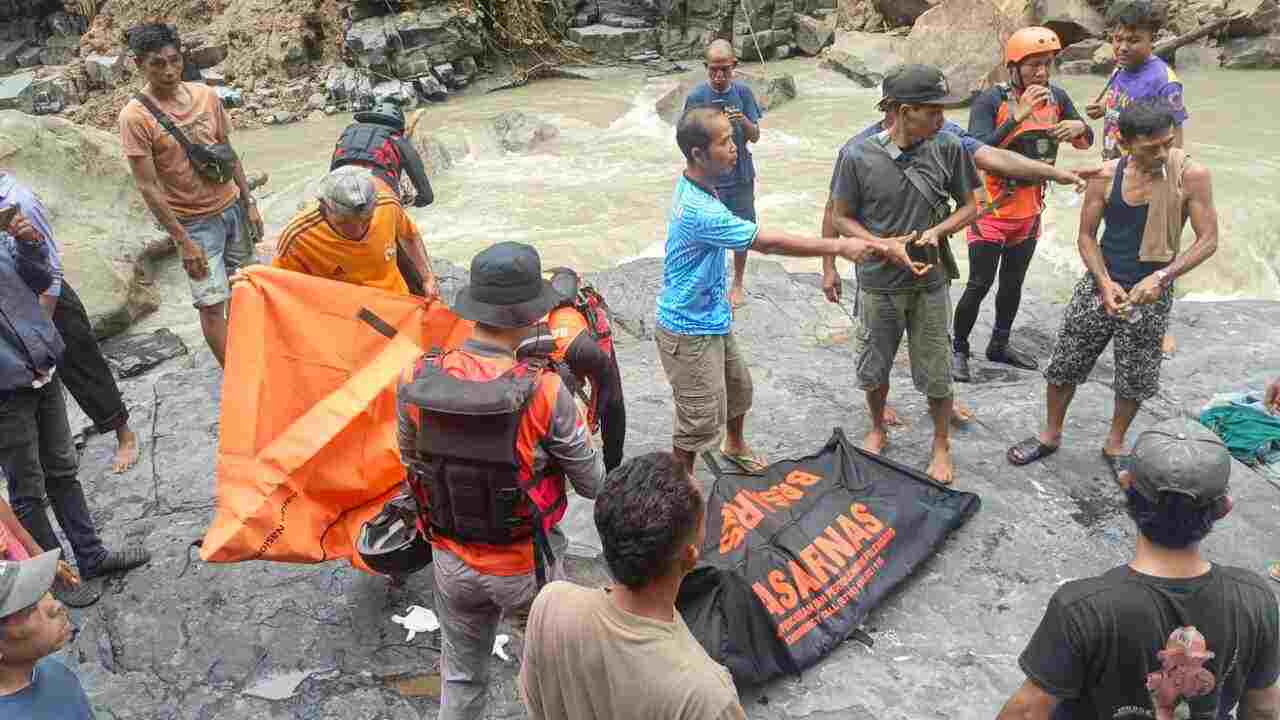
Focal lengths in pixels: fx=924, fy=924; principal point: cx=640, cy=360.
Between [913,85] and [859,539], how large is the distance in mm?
1765

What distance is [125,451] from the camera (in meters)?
4.59

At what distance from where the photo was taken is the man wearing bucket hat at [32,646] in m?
2.01

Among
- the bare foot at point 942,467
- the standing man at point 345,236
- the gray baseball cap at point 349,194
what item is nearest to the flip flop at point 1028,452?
the bare foot at point 942,467

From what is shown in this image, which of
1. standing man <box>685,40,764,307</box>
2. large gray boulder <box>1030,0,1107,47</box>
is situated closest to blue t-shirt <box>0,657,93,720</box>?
standing man <box>685,40,764,307</box>

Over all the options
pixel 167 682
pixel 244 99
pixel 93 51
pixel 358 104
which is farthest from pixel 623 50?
pixel 167 682

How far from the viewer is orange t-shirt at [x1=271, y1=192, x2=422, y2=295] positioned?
3.79 meters

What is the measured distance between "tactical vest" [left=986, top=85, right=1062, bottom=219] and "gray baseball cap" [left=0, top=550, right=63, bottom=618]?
428 cm

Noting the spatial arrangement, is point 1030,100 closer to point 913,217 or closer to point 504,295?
point 913,217

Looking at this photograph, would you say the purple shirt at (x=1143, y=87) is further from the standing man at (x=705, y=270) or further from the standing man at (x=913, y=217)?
the standing man at (x=705, y=270)

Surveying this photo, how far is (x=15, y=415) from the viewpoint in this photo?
3.32 metres

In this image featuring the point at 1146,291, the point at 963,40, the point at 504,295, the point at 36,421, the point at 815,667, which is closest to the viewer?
the point at 504,295

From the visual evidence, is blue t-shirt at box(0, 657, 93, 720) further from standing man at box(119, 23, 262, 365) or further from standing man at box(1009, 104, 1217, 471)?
standing man at box(1009, 104, 1217, 471)

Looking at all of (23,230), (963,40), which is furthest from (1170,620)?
(963,40)

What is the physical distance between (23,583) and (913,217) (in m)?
3.24
